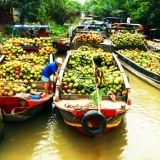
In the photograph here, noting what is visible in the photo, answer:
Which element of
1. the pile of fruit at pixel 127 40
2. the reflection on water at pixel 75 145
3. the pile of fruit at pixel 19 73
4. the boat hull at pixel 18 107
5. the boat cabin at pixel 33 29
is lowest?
the reflection on water at pixel 75 145

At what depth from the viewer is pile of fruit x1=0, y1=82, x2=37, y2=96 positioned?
5906mm

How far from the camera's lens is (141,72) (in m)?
10.4

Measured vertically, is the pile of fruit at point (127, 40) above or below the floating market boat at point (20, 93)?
above

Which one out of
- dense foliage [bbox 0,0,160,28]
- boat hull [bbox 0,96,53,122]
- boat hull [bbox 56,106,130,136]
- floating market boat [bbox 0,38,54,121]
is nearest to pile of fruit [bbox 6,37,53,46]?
floating market boat [bbox 0,38,54,121]

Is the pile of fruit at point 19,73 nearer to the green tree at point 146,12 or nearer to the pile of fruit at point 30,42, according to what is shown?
the pile of fruit at point 30,42

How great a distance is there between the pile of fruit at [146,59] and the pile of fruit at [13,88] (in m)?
5.22

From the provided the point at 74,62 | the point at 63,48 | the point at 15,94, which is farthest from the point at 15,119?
the point at 63,48

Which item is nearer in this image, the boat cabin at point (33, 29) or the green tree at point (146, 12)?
the boat cabin at point (33, 29)

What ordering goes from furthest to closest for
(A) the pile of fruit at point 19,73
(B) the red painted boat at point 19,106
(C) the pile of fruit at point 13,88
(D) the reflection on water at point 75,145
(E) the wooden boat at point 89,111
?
1. (A) the pile of fruit at point 19,73
2. (C) the pile of fruit at point 13,88
3. (B) the red painted boat at point 19,106
4. (D) the reflection on water at point 75,145
5. (E) the wooden boat at point 89,111

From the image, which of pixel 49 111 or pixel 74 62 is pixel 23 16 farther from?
pixel 49 111

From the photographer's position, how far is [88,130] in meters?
5.09

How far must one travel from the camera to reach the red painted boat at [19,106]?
5662 mm

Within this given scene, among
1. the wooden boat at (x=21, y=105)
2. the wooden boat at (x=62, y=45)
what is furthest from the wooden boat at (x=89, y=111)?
the wooden boat at (x=62, y=45)

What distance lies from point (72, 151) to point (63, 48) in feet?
34.4
